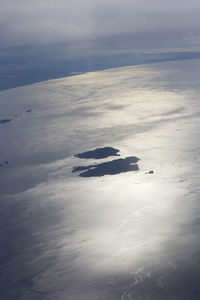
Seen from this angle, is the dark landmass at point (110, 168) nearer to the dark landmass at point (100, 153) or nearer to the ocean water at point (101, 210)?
the ocean water at point (101, 210)

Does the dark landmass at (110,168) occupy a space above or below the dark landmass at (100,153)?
above

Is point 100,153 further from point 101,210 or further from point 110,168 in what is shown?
point 101,210

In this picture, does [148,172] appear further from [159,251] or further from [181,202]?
[159,251]

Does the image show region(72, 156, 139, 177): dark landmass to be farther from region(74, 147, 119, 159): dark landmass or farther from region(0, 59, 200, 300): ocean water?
region(74, 147, 119, 159): dark landmass

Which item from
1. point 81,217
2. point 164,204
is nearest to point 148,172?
point 164,204

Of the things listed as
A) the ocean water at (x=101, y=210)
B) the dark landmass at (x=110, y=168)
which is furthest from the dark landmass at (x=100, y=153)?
the dark landmass at (x=110, y=168)

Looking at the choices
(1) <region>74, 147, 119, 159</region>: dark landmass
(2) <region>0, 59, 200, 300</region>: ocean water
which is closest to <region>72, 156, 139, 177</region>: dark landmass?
(2) <region>0, 59, 200, 300</region>: ocean water
